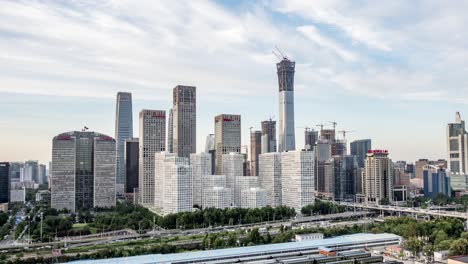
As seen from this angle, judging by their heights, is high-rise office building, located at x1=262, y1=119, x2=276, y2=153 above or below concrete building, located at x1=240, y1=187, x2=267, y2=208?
above

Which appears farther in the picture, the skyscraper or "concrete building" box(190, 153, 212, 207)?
the skyscraper

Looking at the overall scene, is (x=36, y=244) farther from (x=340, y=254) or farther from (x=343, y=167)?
(x=343, y=167)

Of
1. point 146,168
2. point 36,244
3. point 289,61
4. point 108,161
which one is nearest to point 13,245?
point 36,244

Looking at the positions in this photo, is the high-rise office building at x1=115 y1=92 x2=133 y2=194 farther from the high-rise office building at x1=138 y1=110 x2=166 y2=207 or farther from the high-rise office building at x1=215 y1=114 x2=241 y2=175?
the high-rise office building at x1=215 y1=114 x2=241 y2=175

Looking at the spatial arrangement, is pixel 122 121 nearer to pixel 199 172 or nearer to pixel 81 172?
pixel 81 172

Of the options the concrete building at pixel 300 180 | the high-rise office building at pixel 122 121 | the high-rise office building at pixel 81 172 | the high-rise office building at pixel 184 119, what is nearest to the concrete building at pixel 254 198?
the concrete building at pixel 300 180

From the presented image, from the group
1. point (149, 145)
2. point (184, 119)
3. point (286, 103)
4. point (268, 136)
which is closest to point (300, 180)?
point (149, 145)

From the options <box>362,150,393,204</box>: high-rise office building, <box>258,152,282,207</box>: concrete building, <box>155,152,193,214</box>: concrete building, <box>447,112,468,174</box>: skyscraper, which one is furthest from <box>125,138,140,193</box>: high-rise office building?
<box>447,112,468,174</box>: skyscraper
